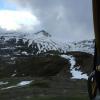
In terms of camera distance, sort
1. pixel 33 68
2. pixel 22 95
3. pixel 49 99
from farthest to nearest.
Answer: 1. pixel 33 68
2. pixel 22 95
3. pixel 49 99

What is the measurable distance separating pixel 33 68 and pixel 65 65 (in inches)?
333

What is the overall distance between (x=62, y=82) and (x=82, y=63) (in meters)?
23.9

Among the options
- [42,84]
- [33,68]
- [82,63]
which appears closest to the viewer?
[42,84]

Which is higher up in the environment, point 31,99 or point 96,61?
point 96,61

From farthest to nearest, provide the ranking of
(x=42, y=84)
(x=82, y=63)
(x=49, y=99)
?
(x=82, y=63), (x=42, y=84), (x=49, y=99)

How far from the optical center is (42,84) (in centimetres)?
3766

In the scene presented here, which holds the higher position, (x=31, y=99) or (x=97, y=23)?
(x=97, y=23)

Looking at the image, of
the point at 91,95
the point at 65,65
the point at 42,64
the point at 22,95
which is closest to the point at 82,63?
the point at 65,65

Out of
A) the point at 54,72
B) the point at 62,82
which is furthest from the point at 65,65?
the point at 62,82

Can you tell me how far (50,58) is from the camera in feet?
253

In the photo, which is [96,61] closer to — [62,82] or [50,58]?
[62,82]

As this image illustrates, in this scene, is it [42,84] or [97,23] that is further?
[42,84]

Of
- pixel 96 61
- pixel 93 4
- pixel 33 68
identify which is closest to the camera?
pixel 93 4

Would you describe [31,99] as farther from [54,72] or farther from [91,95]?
[54,72]
